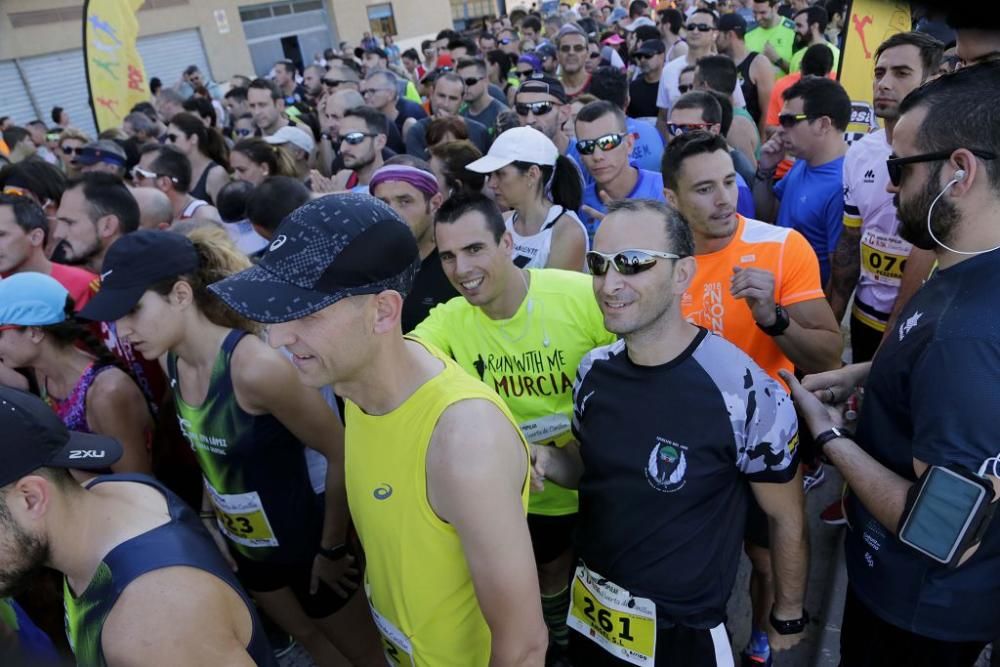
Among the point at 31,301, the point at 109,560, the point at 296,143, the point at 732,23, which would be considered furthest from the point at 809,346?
the point at 732,23

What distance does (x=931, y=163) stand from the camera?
1688 millimetres

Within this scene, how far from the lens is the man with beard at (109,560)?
1.44 meters

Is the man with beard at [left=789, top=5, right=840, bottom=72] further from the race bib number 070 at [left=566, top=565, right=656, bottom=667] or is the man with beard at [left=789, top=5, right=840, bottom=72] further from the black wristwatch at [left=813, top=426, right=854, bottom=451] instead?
the race bib number 070 at [left=566, top=565, right=656, bottom=667]

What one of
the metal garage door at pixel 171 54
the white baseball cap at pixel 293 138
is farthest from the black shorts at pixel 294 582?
the metal garage door at pixel 171 54

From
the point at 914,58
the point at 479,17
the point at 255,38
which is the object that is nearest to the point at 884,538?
the point at 914,58

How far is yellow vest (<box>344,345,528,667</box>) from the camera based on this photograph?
1.59 meters

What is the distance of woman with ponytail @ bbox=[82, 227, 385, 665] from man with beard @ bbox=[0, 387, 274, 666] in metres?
0.63

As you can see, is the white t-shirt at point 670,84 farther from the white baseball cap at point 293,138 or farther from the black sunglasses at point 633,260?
the black sunglasses at point 633,260

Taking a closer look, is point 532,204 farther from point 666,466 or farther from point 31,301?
point 31,301

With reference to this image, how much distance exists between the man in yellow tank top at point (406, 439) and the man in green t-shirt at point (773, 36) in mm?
8410

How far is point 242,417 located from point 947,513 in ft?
7.04

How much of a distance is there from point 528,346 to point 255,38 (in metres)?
30.2

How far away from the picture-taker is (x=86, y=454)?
67.7 inches

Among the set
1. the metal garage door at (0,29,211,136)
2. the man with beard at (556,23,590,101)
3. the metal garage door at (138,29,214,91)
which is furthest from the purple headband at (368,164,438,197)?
the metal garage door at (138,29,214,91)
